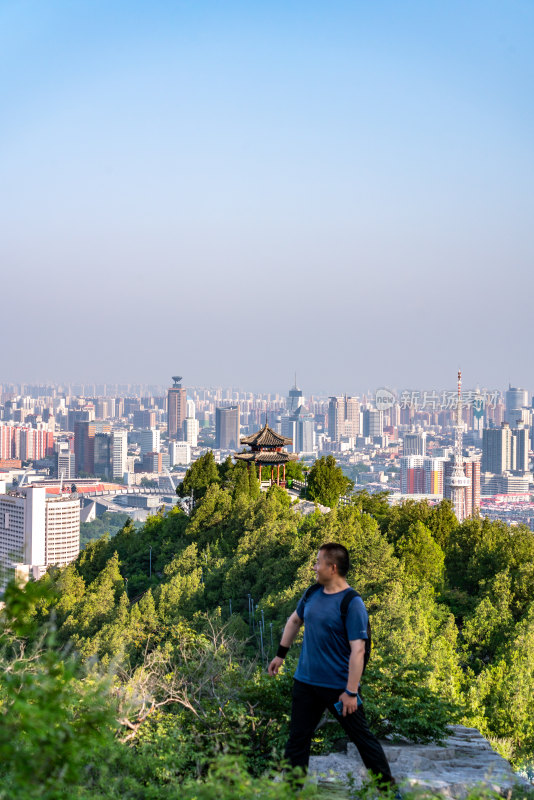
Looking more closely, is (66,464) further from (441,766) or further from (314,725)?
(314,725)

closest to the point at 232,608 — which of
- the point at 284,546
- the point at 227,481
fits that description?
the point at 284,546

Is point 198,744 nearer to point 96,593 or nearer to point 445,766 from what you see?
point 445,766

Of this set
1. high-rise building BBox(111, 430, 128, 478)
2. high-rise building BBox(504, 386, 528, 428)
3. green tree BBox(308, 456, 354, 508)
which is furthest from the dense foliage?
high-rise building BBox(504, 386, 528, 428)

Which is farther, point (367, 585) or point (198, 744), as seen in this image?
point (367, 585)

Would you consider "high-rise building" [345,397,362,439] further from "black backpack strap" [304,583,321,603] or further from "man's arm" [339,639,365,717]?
"man's arm" [339,639,365,717]

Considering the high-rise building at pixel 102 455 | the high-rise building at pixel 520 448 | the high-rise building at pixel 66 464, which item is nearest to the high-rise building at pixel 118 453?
the high-rise building at pixel 102 455

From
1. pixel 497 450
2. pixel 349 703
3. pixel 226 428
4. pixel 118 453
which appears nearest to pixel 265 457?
pixel 349 703
